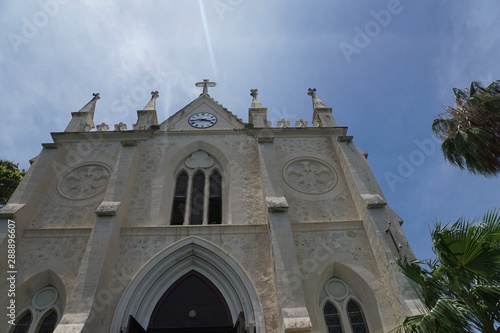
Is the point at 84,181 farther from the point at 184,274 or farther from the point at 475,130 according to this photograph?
the point at 475,130

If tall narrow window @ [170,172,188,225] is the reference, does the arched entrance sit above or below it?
below

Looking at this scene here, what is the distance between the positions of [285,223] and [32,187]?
873 cm

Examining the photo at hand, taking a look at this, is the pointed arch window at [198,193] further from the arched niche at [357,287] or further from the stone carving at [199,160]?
the arched niche at [357,287]

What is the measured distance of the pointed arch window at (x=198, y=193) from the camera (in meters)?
12.2

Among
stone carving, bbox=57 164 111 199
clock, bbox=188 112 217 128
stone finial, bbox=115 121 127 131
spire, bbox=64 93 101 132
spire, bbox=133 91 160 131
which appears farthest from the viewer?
clock, bbox=188 112 217 128

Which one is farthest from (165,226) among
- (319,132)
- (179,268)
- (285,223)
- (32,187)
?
(319,132)

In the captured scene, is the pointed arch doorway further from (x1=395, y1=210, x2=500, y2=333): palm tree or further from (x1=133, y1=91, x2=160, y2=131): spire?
(x1=133, y1=91, x2=160, y2=131): spire

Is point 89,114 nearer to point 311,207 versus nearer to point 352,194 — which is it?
point 311,207

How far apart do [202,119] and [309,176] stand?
6.06 metres

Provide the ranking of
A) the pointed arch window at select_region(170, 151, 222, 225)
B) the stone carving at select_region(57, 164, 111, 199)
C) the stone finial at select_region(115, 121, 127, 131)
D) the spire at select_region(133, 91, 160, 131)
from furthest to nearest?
the stone finial at select_region(115, 121, 127, 131) → the spire at select_region(133, 91, 160, 131) → the stone carving at select_region(57, 164, 111, 199) → the pointed arch window at select_region(170, 151, 222, 225)

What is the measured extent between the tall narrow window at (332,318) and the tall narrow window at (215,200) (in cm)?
459

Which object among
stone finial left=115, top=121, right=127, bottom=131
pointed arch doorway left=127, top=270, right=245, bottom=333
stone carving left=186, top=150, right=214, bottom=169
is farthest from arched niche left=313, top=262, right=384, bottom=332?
stone finial left=115, top=121, right=127, bottom=131

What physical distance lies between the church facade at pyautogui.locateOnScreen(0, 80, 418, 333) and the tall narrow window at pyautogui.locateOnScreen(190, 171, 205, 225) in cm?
5

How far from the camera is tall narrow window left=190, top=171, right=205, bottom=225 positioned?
12.2 metres
